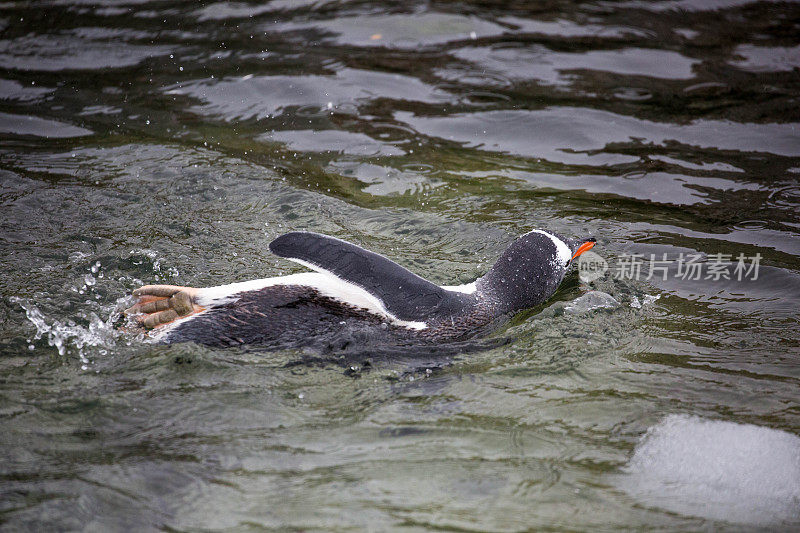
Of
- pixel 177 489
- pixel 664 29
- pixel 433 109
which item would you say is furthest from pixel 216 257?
pixel 664 29

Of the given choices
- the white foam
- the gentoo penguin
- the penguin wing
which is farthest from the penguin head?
the white foam

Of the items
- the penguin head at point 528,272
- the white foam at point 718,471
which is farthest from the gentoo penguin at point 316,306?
the white foam at point 718,471

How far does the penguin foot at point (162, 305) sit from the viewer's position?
10.8ft

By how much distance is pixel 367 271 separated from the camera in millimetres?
3268

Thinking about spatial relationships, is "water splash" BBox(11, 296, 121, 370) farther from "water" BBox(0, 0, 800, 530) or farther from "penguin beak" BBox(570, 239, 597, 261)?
"penguin beak" BBox(570, 239, 597, 261)

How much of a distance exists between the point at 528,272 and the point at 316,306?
1.03 m

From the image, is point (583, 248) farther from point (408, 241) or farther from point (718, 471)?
point (718, 471)

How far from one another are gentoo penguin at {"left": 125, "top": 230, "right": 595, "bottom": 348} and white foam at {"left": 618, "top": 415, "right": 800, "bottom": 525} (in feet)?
3.21

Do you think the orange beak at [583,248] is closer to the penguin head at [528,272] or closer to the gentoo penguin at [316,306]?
the penguin head at [528,272]

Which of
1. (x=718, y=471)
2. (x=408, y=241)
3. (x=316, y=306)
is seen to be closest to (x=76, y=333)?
(x=316, y=306)

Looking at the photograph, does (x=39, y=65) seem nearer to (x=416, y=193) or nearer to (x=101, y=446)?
(x=416, y=193)

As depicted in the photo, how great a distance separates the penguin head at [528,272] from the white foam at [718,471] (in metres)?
0.91

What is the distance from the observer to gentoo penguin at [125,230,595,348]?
3223mm

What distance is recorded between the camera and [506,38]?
25.7 feet
